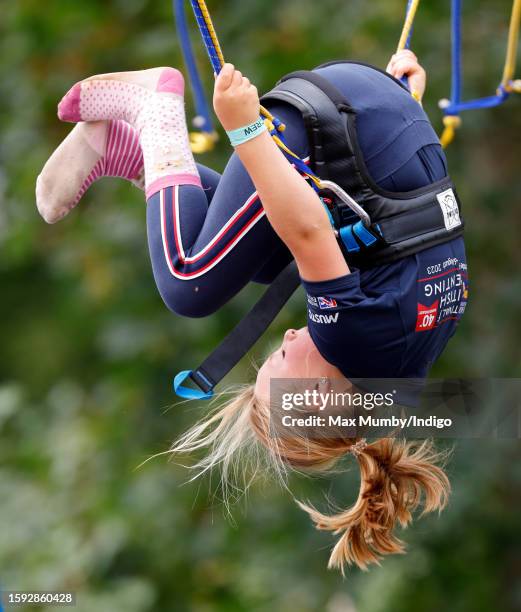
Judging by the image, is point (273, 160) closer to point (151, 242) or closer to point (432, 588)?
point (151, 242)

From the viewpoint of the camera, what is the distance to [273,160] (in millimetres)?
2055

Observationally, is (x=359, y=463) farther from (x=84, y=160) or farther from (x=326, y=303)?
(x=84, y=160)

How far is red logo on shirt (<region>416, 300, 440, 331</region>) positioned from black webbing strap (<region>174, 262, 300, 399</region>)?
360mm

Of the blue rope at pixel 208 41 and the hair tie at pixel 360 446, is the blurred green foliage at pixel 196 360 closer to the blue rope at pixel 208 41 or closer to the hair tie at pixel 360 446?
the hair tie at pixel 360 446

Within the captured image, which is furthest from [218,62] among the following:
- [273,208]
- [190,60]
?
[190,60]

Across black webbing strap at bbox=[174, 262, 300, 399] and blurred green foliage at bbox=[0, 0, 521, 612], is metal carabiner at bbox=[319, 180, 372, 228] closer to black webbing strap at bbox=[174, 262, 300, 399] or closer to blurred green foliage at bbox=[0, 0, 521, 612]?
black webbing strap at bbox=[174, 262, 300, 399]

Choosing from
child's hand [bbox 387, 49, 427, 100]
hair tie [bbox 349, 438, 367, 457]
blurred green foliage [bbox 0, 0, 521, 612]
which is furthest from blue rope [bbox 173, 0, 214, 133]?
blurred green foliage [bbox 0, 0, 521, 612]

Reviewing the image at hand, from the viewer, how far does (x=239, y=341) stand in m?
2.56

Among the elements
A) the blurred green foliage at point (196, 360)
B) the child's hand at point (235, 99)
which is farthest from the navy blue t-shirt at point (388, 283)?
the blurred green foliage at point (196, 360)

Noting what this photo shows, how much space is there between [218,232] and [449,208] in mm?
469

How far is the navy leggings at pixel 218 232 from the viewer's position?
7.41ft

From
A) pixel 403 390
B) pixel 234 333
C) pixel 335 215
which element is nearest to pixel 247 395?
pixel 234 333

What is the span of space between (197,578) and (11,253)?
5.98 feet

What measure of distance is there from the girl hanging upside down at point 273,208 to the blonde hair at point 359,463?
0.05m
